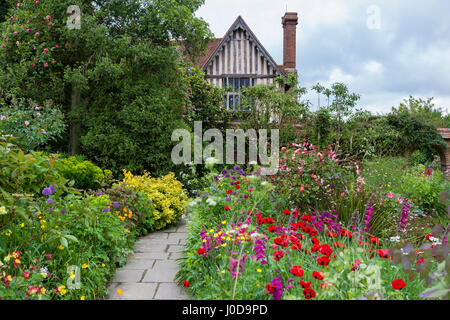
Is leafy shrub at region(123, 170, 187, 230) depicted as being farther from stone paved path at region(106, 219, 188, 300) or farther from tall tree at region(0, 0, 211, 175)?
tall tree at region(0, 0, 211, 175)

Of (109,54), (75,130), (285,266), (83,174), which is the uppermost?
(109,54)

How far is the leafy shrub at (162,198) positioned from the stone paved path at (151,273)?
1.88 ft

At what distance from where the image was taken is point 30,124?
26.7 feet

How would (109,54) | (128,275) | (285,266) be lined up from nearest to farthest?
1. (285,266)
2. (128,275)
3. (109,54)

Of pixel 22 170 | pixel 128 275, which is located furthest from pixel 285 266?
pixel 22 170

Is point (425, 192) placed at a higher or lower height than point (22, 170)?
lower

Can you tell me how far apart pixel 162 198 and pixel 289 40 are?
41.0 feet

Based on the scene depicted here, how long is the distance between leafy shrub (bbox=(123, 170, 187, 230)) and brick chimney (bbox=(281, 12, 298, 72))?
11628mm

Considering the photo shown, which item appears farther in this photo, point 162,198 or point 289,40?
point 289,40

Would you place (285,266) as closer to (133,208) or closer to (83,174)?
(133,208)

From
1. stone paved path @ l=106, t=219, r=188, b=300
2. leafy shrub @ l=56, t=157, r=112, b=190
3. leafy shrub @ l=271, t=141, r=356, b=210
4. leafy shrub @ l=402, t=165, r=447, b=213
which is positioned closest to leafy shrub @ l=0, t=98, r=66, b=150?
leafy shrub @ l=56, t=157, r=112, b=190
